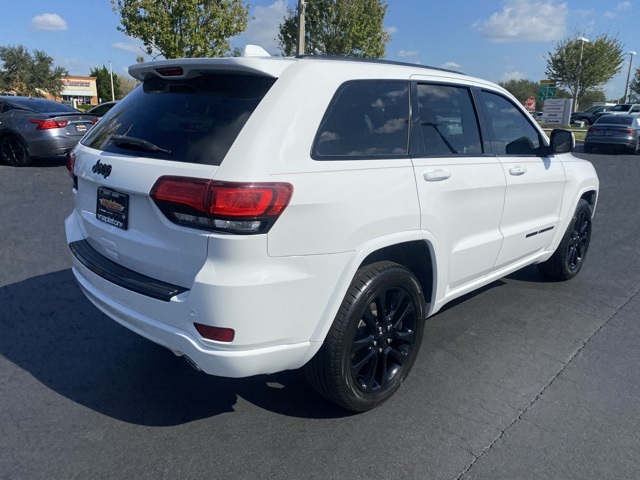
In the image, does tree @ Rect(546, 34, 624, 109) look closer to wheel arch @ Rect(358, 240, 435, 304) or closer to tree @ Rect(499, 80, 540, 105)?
tree @ Rect(499, 80, 540, 105)

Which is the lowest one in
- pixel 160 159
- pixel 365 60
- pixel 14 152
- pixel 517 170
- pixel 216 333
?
pixel 14 152

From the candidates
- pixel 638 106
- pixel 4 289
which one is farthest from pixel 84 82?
pixel 4 289

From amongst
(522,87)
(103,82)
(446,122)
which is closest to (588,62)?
(522,87)

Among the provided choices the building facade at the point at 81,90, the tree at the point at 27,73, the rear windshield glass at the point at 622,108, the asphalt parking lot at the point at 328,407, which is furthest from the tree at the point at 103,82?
the asphalt parking lot at the point at 328,407

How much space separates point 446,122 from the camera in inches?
137

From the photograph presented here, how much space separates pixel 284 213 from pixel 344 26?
28780 mm

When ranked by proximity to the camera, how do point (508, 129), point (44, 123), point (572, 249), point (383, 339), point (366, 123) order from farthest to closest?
point (44, 123), point (572, 249), point (508, 129), point (383, 339), point (366, 123)

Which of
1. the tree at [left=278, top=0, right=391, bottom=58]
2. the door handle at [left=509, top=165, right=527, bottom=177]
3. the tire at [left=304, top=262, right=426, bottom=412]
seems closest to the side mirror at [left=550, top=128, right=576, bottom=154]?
the door handle at [left=509, top=165, right=527, bottom=177]

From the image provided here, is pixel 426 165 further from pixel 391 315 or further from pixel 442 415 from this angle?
pixel 442 415

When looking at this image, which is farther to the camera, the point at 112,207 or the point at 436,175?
the point at 436,175

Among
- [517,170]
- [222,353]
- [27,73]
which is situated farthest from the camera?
[27,73]

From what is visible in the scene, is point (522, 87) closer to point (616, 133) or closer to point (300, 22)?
point (616, 133)

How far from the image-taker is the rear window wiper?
266 cm

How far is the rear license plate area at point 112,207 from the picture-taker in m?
2.72
